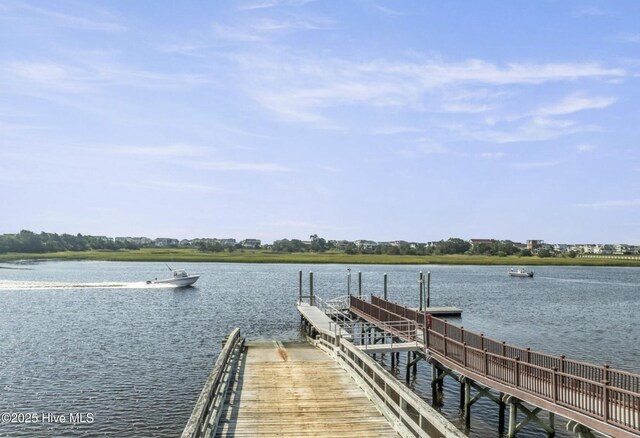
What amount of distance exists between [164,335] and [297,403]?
3324 centimetres

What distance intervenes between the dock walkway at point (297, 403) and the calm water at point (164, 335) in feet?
17.7

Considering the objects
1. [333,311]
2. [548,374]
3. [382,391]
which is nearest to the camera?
[382,391]

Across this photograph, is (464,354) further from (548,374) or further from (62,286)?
(62,286)

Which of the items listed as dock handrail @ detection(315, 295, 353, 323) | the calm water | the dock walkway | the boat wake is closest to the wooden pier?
the dock walkway

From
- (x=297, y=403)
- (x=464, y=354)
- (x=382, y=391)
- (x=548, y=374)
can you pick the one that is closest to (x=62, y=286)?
(x=464, y=354)

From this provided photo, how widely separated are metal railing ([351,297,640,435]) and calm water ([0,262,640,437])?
333cm

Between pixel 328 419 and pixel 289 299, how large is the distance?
202 feet

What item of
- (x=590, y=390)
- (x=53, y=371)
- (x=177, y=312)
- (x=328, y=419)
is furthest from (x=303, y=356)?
(x=177, y=312)

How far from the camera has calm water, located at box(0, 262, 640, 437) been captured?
91.1 ft

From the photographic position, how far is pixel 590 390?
1773 cm

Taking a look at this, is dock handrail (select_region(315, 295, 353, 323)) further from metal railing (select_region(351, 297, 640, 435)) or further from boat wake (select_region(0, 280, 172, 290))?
boat wake (select_region(0, 280, 172, 290))

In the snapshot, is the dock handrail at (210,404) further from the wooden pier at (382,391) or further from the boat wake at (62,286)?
the boat wake at (62,286)

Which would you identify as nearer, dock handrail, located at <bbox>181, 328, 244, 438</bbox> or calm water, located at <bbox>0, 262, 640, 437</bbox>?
dock handrail, located at <bbox>181, 328, 244, 438</bbox>

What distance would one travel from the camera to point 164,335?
48.9 metres
